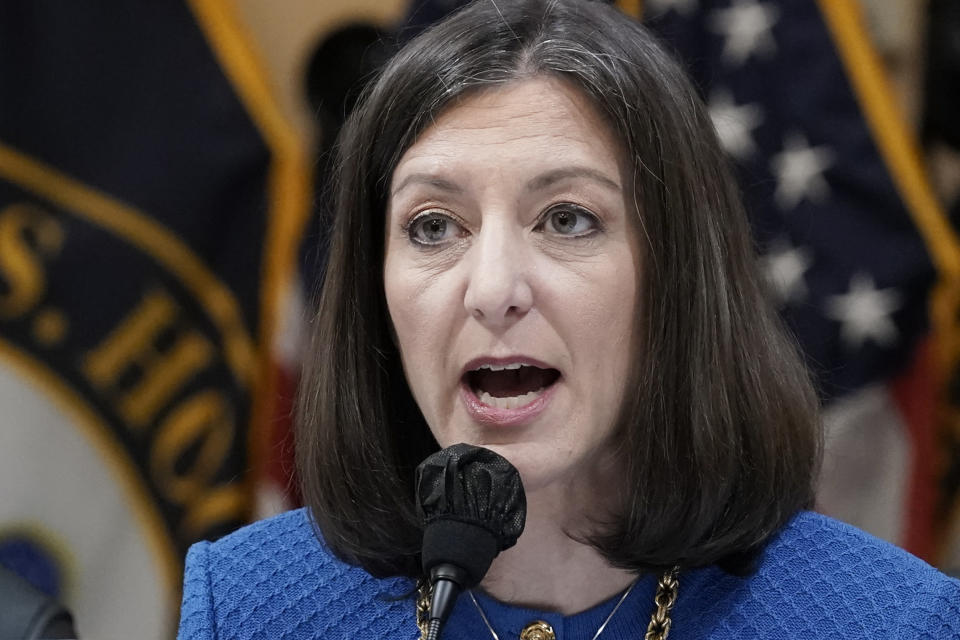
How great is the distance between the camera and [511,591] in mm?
1645

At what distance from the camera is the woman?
1.51 m

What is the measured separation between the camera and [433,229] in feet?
5.21

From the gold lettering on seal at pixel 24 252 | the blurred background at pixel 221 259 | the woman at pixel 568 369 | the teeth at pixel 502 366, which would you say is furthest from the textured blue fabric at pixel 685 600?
the gold lettering on seal at pixel 24 252

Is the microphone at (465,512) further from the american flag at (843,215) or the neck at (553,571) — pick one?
the american flag at (843,215)

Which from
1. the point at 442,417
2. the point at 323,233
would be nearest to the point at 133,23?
the point at 323,233

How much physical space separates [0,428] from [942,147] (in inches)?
90.1

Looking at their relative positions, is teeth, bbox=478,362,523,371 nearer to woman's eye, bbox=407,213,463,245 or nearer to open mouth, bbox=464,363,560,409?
open mouth, bbox=464,363,560,409

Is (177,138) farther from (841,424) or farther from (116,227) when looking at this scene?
(841,424)

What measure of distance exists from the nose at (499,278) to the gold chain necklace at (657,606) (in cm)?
40

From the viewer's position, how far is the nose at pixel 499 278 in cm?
145

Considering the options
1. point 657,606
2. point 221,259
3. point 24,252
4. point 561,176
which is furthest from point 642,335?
point 24,252

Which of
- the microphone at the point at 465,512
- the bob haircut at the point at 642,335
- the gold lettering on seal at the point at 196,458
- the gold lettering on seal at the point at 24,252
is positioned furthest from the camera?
the gold lettering on seal at the point at 196,458

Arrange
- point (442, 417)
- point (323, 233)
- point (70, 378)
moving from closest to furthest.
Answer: point (442, 417) < point (323, 233) < point (70, 378)

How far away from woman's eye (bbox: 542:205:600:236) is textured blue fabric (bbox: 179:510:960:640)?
47 centimetres
